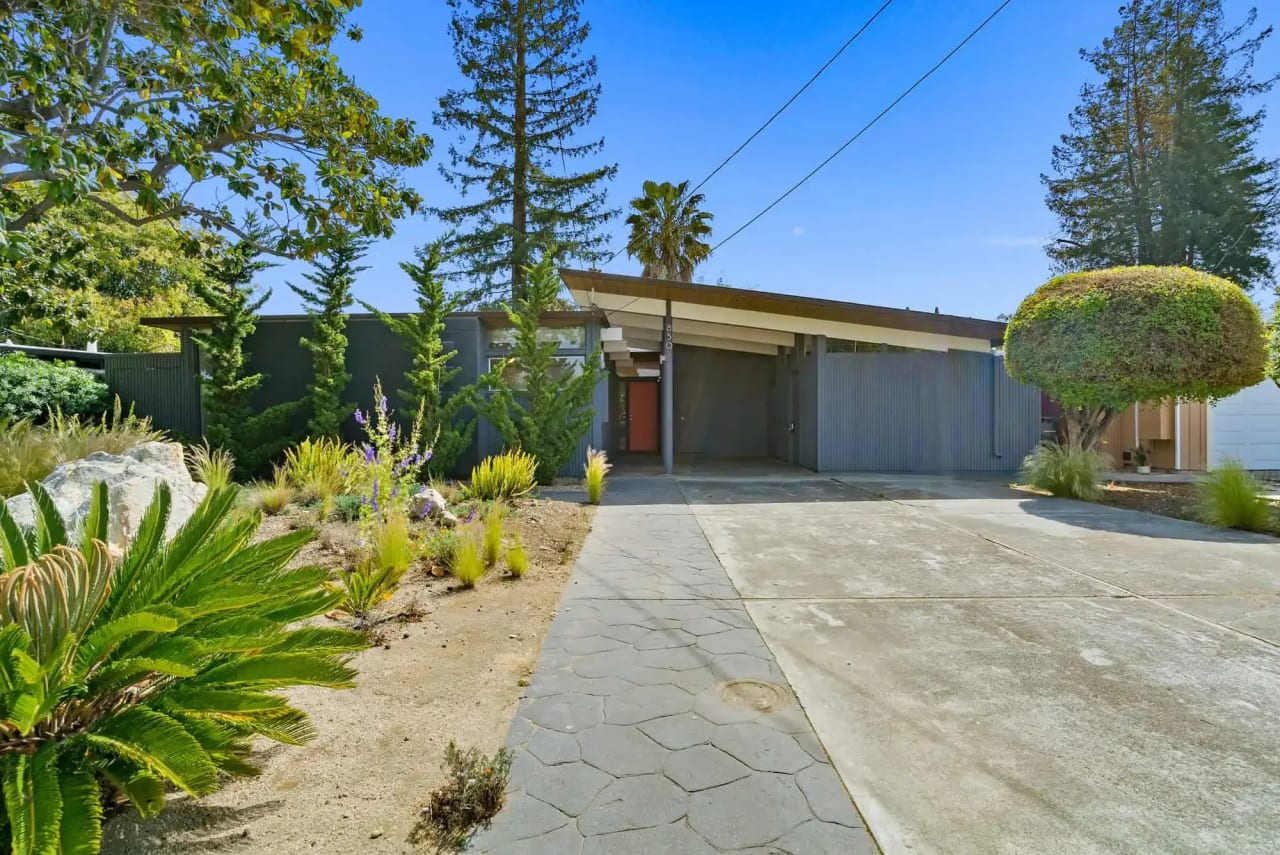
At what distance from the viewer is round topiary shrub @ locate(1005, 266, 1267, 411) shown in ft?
27.0

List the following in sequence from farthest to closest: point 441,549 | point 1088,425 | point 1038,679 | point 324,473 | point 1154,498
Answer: point 1088,425 → point 1154,498 → point 324,473 → point 441,549 → point 1038,679

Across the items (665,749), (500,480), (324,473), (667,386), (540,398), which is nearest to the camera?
(665,749)

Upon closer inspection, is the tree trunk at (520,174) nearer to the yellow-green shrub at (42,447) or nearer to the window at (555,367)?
the window at (555,367)

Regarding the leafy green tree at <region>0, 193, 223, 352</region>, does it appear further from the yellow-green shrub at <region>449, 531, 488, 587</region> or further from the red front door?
the red front door

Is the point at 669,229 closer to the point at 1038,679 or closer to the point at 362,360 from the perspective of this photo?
the point at 362,360

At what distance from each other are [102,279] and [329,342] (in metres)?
12.6

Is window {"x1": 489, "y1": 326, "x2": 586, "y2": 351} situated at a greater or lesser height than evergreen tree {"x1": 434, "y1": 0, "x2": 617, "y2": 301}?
lesser

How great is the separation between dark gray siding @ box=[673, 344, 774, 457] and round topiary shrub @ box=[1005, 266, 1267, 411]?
9.35 meters

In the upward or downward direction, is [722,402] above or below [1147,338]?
below

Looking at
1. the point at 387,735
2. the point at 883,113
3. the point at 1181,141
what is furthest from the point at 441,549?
the point at 1181,141

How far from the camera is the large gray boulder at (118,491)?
3.88 meters

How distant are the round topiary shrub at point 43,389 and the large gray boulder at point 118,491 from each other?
7.04 metres

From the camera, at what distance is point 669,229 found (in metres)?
21.0

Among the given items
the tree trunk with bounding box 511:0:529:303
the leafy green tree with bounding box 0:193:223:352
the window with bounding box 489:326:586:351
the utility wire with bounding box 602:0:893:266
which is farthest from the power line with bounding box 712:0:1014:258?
the tree trunk with bounding box 511:0:529:303
